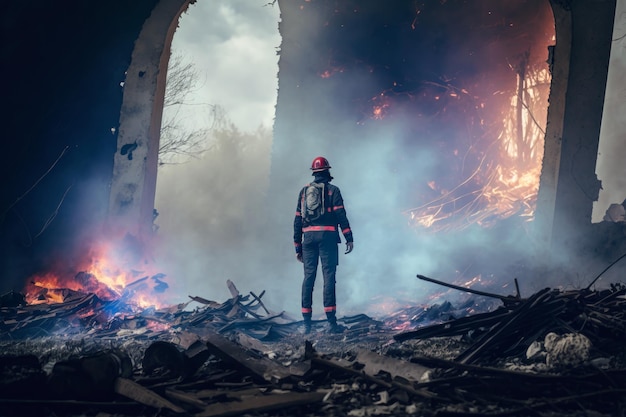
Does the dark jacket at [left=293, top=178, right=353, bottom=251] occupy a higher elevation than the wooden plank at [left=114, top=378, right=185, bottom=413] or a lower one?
higher

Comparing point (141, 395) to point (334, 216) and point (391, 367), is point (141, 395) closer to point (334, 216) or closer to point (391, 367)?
point (391, 367)

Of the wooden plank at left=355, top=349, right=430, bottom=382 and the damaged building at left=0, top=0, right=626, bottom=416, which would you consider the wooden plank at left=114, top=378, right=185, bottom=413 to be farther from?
the wooden plank at left=355, top=349, right=430, bottom=382

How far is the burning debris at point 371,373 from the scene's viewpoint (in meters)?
3.41

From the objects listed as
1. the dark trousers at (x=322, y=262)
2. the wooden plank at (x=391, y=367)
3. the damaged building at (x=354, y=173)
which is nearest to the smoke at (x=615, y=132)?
the damaged building at (x=354, y=173)

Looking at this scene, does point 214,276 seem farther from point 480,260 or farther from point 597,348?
point 597,348

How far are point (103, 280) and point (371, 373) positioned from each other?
5819mm

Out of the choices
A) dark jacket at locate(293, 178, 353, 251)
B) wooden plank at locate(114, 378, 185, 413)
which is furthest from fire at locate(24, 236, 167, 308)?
wooden plank at locate(114, 378, 185, 413)

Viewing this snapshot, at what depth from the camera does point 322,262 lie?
25.8 ft

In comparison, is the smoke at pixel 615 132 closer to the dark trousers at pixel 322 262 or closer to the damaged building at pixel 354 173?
the damaged building at pixel 354 173

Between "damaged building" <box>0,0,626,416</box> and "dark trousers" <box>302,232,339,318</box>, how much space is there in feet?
1.37

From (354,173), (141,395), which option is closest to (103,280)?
(141,395)

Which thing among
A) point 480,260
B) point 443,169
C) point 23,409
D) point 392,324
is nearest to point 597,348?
point 392,324

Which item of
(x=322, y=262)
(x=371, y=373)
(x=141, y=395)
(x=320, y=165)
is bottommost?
(x=141, y=395)

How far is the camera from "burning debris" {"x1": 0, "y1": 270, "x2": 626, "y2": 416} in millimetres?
3408
